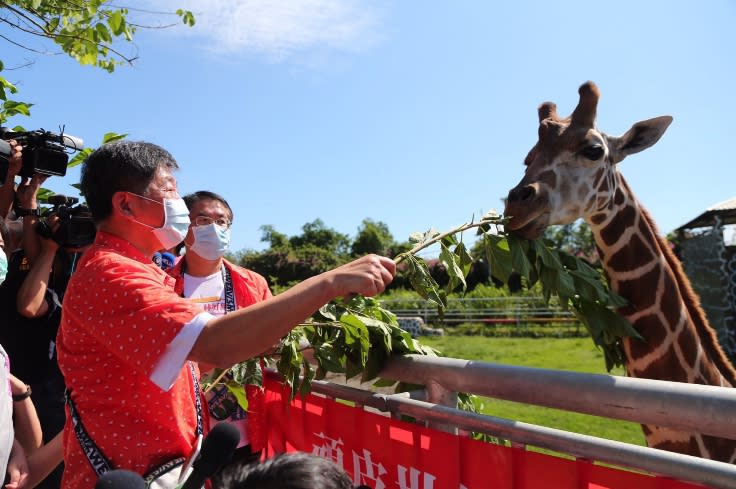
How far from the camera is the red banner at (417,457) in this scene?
5.20 ft

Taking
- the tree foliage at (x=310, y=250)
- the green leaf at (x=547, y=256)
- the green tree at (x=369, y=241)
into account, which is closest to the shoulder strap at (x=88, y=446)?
the green leaf at (x=547, y=256)

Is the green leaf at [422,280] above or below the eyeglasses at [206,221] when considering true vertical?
below

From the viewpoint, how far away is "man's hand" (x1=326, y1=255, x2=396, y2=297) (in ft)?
4.77

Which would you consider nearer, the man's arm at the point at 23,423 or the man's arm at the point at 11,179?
the man's arm at the point at 23,423

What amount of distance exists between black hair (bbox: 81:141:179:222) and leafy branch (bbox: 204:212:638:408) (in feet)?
3.14

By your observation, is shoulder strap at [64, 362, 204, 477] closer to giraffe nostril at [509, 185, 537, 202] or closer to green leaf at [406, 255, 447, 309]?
green leaf at [406, 255, 447, 309]

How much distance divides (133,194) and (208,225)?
1.50 m

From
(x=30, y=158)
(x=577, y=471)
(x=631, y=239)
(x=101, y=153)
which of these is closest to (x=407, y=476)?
(x=577, y=471)

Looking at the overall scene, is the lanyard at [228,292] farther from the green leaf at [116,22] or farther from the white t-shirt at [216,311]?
the green leaf at [116,22]

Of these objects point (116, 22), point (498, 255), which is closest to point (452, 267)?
point (498, 255)

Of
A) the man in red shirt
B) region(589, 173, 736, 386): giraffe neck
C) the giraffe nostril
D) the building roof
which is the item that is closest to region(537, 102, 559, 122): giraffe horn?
region(589, 173, 736, 386): giraffe neck

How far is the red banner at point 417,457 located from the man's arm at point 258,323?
2.52 feet

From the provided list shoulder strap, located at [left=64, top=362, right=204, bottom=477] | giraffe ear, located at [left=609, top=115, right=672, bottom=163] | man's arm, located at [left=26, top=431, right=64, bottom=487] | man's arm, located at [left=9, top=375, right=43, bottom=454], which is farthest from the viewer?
giraffe ear, located at [left=609, top=115, right=672, bottom=163]

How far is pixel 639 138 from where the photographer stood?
3.28 meters
